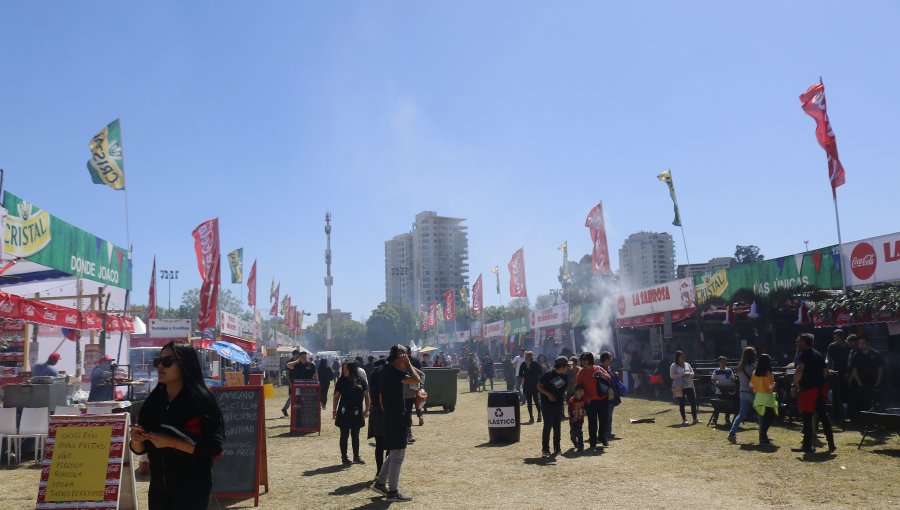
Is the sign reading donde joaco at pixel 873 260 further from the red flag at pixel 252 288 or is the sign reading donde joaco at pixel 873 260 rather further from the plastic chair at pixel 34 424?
the red flag at pixel 252 288

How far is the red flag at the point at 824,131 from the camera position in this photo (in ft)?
59.5

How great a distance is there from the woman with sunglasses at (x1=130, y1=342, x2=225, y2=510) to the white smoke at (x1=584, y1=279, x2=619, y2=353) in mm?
27091

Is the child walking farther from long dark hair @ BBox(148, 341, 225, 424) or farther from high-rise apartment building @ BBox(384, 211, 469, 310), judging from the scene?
high-rise apartment building @ BBox(384, 211, 469, 310)

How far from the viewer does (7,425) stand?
483 inches

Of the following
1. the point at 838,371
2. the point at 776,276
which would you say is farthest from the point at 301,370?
the point at 776,276

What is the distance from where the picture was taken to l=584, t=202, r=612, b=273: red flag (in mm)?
30859

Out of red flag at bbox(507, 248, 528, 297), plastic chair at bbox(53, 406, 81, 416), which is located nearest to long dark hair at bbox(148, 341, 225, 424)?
plastic chair at bbox(53, 406, 81, 416)

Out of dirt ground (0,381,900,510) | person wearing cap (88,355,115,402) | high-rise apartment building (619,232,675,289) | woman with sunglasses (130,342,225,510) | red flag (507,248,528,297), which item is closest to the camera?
woman with sunglasses (130,342,225,510)

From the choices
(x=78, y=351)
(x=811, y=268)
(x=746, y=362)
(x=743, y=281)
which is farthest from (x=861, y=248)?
(x=78, y=351)

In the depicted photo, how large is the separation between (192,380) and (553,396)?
8.80 metres

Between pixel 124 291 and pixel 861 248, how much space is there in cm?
2373

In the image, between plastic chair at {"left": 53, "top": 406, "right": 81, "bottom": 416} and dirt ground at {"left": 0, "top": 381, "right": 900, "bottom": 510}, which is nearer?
dirt ground at {"left": 0, "top": 381, "right": 900, "bottom": 510}

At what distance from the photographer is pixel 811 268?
19016mm

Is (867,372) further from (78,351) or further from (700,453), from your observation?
(78,351)
